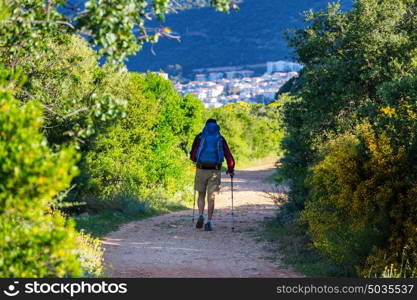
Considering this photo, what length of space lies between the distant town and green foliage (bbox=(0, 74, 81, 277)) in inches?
5181

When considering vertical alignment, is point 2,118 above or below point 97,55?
below

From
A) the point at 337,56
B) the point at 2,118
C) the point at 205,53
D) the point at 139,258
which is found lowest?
the point at 139,258

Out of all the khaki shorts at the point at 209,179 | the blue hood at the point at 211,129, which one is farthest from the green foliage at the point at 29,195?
the khaki shorts at the point at 209,179

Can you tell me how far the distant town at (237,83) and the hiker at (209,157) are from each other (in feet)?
403

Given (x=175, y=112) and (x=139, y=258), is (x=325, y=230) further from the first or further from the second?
(x=175, y=112)

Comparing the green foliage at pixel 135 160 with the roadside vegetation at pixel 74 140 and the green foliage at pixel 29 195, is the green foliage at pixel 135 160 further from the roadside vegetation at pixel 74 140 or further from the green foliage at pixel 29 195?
the green foliage at pixel 29 195

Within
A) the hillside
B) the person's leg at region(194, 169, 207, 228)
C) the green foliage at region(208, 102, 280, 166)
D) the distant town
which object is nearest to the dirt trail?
the person's leg at region(194, 169, 207, 228)

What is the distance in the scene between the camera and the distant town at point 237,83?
5743 inches

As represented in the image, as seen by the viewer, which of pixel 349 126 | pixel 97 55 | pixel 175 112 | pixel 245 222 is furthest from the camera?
pixel 175 112

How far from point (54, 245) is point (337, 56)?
11.3 m

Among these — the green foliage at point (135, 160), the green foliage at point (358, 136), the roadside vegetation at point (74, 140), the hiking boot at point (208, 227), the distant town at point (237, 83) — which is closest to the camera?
the roadside vegetation at point (74, 140)

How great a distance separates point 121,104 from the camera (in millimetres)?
6258

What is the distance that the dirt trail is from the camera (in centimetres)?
948

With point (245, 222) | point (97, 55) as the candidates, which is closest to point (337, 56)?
point (245, 222)
